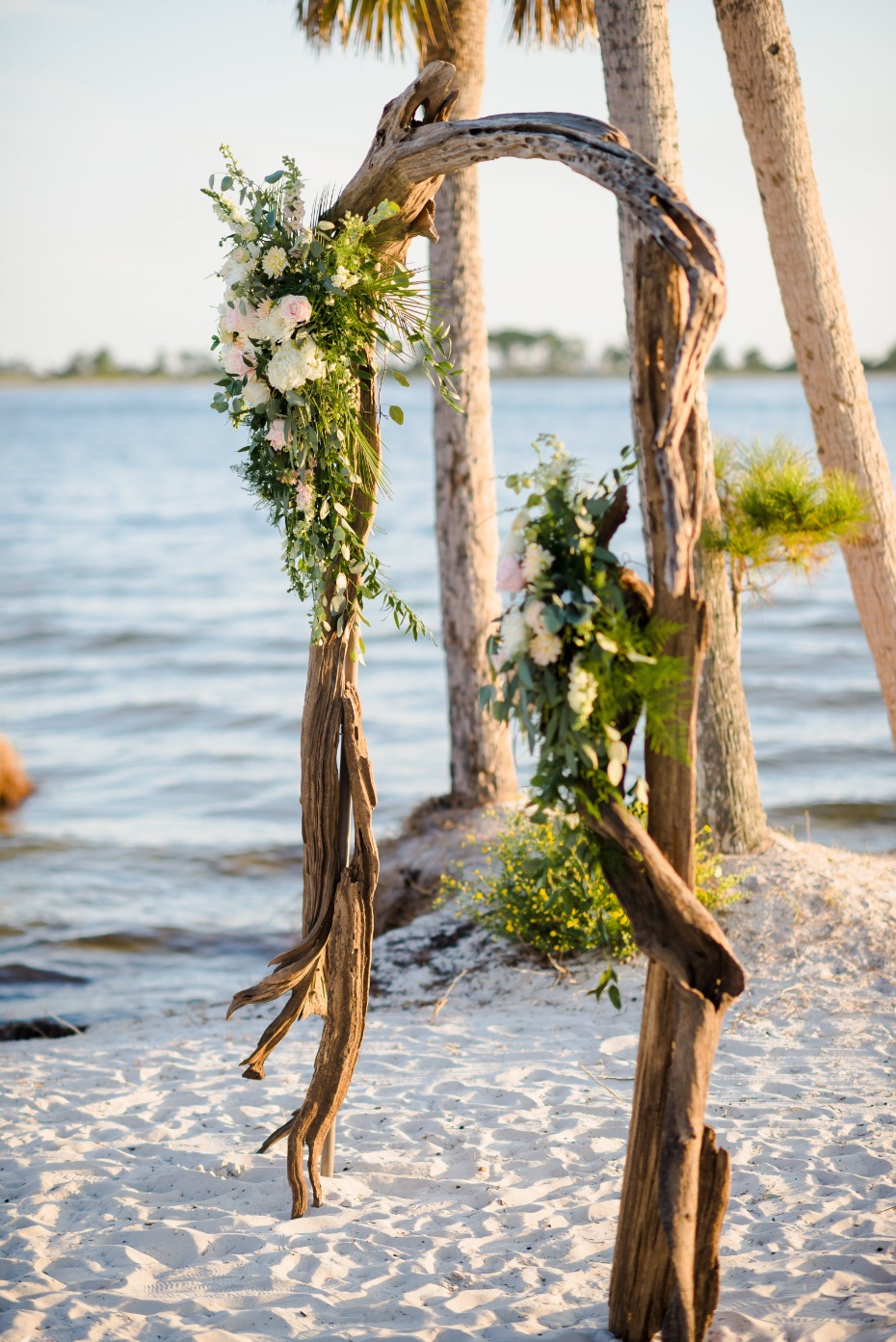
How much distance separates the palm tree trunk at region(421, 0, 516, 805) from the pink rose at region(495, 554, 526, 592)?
3450mm

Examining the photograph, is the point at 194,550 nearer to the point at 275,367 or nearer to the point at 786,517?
the point at 786,517

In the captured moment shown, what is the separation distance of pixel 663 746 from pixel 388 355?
1.45 m

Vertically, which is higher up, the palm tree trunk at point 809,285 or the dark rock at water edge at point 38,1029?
the palm tree trunk at point 809,285

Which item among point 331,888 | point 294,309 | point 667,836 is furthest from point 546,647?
point 331,888

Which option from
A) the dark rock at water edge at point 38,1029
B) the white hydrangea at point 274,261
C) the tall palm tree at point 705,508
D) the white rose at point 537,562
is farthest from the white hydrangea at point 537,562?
the dark rock at water edge at point 38,1029

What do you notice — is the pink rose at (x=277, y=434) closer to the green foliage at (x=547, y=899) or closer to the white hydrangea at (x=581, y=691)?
the white hydrangea at (x=581, y=691)

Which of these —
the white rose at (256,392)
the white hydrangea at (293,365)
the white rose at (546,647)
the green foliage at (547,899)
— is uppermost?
the white hydrangea at (293,365)

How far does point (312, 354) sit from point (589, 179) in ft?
2.69

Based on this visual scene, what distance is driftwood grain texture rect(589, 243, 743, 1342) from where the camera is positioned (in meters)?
2.37

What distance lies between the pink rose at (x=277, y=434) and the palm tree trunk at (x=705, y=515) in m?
1.89

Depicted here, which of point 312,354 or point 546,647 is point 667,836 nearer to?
point 546,647

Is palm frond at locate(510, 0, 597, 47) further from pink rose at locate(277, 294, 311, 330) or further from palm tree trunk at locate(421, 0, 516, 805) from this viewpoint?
pink rose at locate(277, 294, 311, 330)

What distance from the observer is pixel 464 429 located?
610 cm

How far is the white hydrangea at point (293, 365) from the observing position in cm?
287
